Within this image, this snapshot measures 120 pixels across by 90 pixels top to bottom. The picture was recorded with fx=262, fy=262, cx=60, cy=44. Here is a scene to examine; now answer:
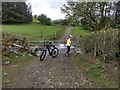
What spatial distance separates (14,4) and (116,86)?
214 feet

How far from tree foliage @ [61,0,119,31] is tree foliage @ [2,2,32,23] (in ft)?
124

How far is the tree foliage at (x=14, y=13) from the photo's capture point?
70375mm

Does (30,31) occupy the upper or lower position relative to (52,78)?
upper

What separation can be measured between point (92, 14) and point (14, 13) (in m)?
42.6

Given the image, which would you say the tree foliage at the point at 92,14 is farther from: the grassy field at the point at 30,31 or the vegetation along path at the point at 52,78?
the vegetation along path at the point at 52,78

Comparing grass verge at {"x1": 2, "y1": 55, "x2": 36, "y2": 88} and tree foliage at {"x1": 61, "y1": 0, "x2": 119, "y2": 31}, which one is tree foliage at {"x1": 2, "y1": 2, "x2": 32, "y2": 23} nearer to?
tree foliage at {"x1": 61, "y1": 0, "x2": 119, "y2": 31}

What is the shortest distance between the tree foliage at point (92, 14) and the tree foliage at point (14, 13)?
124ft

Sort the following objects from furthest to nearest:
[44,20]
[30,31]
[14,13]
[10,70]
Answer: [44,20]
[14,13]
[30,31]
[10,70]

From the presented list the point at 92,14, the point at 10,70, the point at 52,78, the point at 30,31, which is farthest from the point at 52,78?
the point at 30,31

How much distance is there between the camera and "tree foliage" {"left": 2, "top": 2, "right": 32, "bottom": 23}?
70.4 meters

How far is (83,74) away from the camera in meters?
13.5

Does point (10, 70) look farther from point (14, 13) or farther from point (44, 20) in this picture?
point (44, 20)

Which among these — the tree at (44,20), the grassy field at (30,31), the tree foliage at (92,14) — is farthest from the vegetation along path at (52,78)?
the tree at (44,20)

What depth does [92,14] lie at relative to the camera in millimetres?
32875
